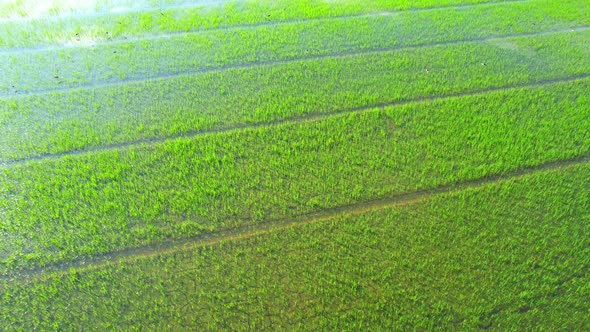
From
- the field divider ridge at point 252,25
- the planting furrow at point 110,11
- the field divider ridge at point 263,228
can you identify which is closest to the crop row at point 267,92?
the field divider ridge at point 252,25

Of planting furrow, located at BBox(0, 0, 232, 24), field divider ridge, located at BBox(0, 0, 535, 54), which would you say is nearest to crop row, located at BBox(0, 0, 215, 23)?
planting furrow, located at BBox(0, 0, 232, 24)

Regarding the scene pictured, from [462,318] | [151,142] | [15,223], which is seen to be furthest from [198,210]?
[462,318]

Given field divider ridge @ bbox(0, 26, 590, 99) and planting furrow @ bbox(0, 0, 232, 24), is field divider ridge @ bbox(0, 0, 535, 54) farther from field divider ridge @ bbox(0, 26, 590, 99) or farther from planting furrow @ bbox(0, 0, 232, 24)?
field divider ridge @ bbox(0, 26, 590, 99)

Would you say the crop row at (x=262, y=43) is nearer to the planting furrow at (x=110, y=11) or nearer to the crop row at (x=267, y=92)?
the crop row at (x=267, y=92)

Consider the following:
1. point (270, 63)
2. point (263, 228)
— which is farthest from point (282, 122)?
point (263, 228)

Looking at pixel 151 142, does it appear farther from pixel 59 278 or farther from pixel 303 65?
pixel 303 65

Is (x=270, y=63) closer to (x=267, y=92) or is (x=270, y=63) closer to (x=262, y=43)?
(x=262, y=43)
